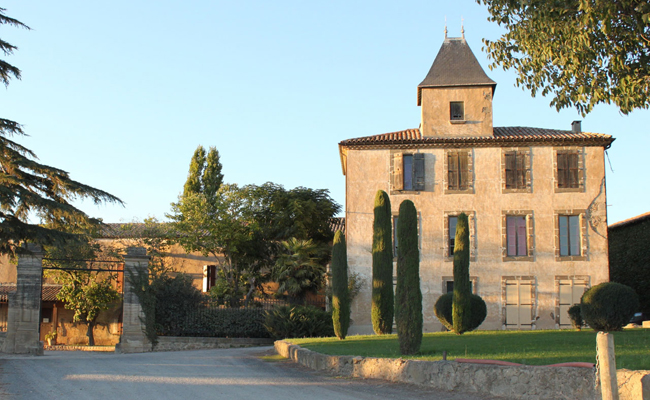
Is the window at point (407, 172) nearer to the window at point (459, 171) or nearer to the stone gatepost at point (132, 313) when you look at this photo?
the window at point (459, 171)

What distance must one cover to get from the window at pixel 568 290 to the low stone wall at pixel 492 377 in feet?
56.6

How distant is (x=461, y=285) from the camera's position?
65.9 feet

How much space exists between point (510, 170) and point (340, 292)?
1225 cm

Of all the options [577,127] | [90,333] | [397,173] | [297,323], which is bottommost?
[90,333]

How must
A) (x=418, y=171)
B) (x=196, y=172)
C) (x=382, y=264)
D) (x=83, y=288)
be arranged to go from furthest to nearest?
(x=196, y=172) → (x=83, y=288) → (x=418, y=171) → (x=382, y=264)

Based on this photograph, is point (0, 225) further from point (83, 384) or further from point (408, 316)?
point (408, 316)

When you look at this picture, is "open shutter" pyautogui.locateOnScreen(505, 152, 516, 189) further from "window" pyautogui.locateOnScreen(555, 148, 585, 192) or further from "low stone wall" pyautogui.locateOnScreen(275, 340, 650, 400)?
"low stone wall" pyautogui.locateOnScreen(275, 340, 650, 400)

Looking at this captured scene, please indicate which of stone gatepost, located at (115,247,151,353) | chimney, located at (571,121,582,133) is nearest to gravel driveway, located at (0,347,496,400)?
stone gatepost, located at (115,247,151,353)

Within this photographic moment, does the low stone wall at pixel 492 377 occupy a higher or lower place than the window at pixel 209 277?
lower

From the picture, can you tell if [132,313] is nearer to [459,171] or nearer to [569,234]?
[459,171]

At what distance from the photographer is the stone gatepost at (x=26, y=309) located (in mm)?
18875

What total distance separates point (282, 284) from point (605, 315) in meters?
16.6

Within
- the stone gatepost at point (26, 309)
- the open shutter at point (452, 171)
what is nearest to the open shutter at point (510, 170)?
the open shutter at point (452, 171)

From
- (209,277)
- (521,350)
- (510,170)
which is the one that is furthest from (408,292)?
(209,277)
